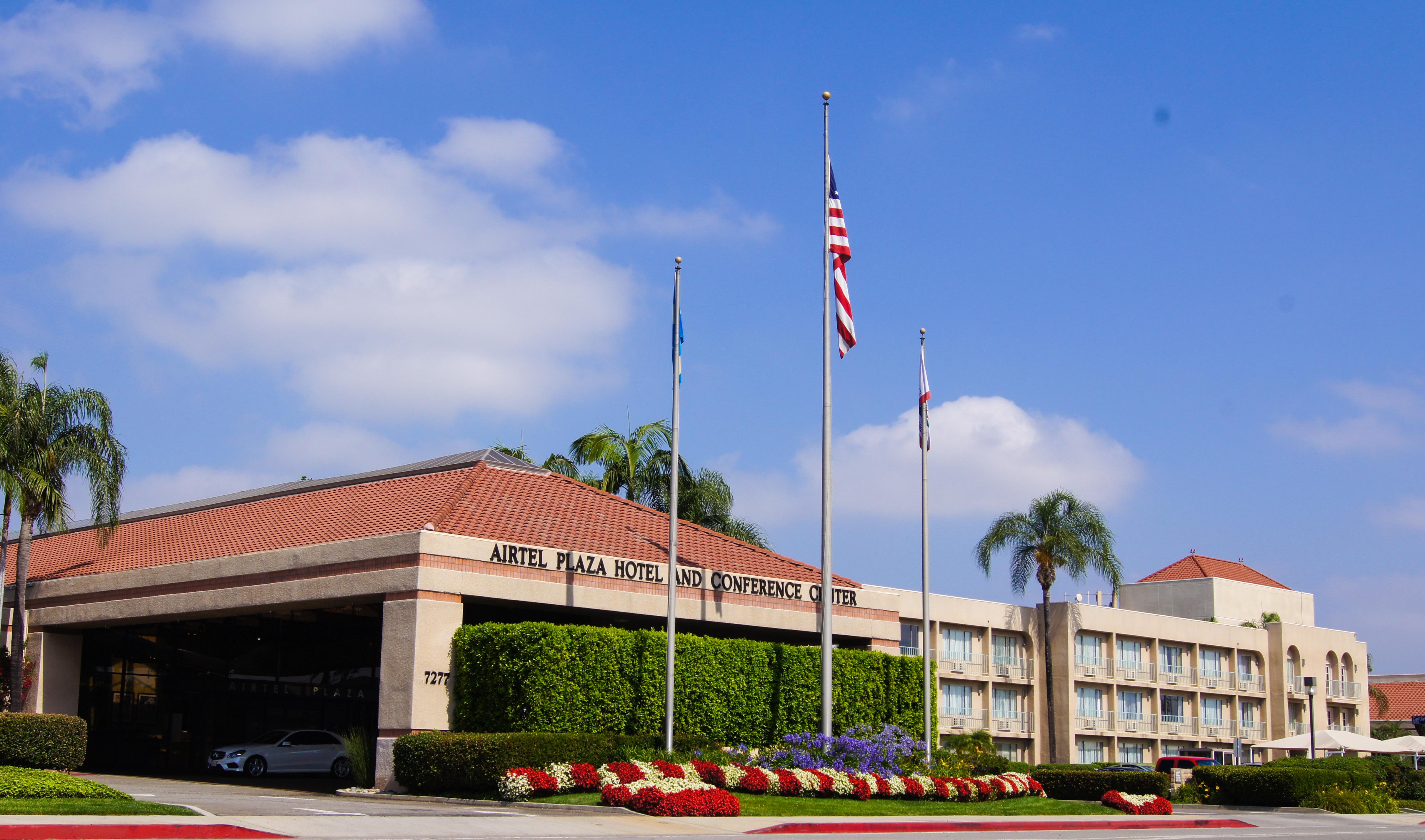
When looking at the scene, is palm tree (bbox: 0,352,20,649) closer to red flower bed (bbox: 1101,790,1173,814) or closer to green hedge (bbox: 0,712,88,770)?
green hedge (bbox: 0,712,88,770)

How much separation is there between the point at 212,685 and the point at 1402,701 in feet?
308

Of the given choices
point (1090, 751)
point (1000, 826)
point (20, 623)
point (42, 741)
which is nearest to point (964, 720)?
point (1090, 751)

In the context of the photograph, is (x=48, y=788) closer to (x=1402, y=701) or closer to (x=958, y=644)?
(x=958, y=644)

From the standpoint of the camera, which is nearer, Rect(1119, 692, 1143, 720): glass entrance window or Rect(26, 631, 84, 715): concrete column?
Rect(26, 631, 84, 715): concrete column

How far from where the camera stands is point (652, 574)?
33.2 m

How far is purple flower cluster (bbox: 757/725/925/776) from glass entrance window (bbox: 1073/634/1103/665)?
38010 millimetres

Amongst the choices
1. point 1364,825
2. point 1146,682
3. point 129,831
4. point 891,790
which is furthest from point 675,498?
point 1146,682

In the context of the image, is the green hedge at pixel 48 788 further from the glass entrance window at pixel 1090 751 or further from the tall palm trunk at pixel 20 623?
the glass entrance window at pixel 1090 751

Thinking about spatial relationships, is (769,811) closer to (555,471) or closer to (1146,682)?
(555,471)

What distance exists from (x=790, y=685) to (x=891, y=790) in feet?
18.2

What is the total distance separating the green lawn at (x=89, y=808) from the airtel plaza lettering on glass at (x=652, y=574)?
11.0 meters

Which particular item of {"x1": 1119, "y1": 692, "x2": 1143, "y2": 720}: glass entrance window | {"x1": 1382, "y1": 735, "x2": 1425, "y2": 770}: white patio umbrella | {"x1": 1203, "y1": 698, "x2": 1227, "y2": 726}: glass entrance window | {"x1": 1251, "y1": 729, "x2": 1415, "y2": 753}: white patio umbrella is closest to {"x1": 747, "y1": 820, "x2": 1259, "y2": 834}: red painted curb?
{"x1": 1251, "y1": 729, "x2": 1415, "y2": 753}: white patio umbrella

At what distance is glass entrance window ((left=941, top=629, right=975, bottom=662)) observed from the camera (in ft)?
202

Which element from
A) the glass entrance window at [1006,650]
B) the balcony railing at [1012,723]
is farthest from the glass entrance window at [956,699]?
the glass entrance window at [1006,650]
